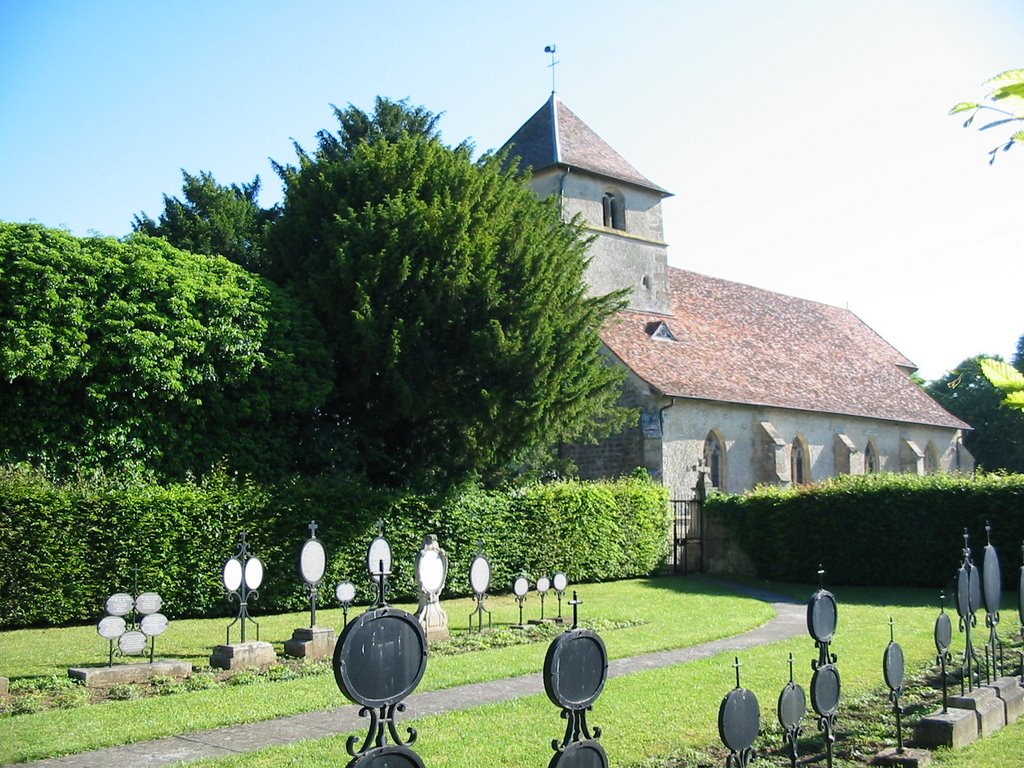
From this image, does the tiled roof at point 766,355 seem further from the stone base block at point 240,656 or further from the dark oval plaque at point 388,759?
the dark oval plaque at point 388,759

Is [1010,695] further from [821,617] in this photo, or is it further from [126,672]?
[126,672]

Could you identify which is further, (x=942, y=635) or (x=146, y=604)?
(x=146, y=604)

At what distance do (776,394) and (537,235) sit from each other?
14.9m

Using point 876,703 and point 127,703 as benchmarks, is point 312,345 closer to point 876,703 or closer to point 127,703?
point 127,703

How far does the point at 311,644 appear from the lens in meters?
13.4

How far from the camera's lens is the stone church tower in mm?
34031

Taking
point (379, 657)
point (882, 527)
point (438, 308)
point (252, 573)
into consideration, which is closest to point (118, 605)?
point (252, 573)

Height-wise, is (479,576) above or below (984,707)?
above

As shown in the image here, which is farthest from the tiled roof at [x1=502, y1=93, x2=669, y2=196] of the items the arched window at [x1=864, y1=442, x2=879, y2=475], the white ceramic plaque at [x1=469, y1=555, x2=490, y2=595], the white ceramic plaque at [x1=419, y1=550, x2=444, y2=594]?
the white ceramic plaque at [x1=419, y1=550, x2=444, y2=594]

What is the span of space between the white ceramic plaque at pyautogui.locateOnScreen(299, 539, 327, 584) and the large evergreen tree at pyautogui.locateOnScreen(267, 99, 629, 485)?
780 centimetres

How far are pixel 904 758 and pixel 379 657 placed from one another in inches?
193

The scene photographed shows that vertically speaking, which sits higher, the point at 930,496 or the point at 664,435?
the point at 664,435

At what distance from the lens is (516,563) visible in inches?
885

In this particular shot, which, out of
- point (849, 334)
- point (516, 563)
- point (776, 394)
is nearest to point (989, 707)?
point (516, 563)
